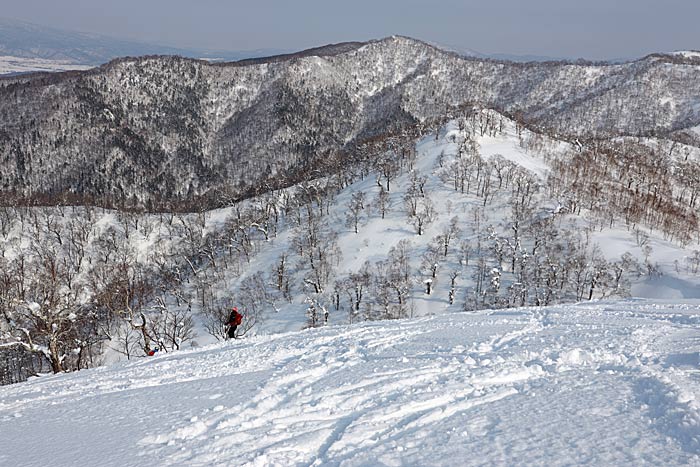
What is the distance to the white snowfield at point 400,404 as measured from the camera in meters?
7.46

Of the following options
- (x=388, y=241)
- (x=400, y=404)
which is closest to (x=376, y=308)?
(x=388, y=241)

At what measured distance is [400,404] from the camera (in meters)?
9.49

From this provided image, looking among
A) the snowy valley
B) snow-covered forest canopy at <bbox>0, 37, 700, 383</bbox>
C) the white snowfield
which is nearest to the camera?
the white snowfield

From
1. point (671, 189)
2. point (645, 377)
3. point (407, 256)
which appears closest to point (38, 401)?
point (645, 377)

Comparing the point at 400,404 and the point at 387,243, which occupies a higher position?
the point at 400,404

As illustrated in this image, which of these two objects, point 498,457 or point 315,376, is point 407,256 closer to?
point 315,376

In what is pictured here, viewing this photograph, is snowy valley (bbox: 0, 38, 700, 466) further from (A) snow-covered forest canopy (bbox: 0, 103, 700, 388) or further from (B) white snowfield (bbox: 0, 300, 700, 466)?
(A) snow-covered forest canopy (bbox: 0, 103, 700, 388)

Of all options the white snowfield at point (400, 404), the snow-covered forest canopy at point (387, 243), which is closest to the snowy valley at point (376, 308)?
the white snowfield at point (400, 404)

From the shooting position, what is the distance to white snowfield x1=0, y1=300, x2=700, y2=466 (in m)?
7.46

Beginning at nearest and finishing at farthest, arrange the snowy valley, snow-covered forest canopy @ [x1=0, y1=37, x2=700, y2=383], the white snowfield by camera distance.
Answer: the white snowfield, the snowy valley, snow-covered forest canopy @ [x1=0, y1=37, x2=700, y2=383]

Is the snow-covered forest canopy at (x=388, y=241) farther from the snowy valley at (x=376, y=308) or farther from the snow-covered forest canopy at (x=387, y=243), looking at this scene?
the snowy valley at (x=376, y=308)

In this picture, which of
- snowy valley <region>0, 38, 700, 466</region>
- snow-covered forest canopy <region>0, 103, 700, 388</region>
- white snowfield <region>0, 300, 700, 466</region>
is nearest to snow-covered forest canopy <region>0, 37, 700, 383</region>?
snow-covered forest canopy <region>0, 103, 700, 388</region>

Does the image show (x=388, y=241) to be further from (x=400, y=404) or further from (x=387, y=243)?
(x=400, y=404)

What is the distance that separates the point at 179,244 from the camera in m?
111
